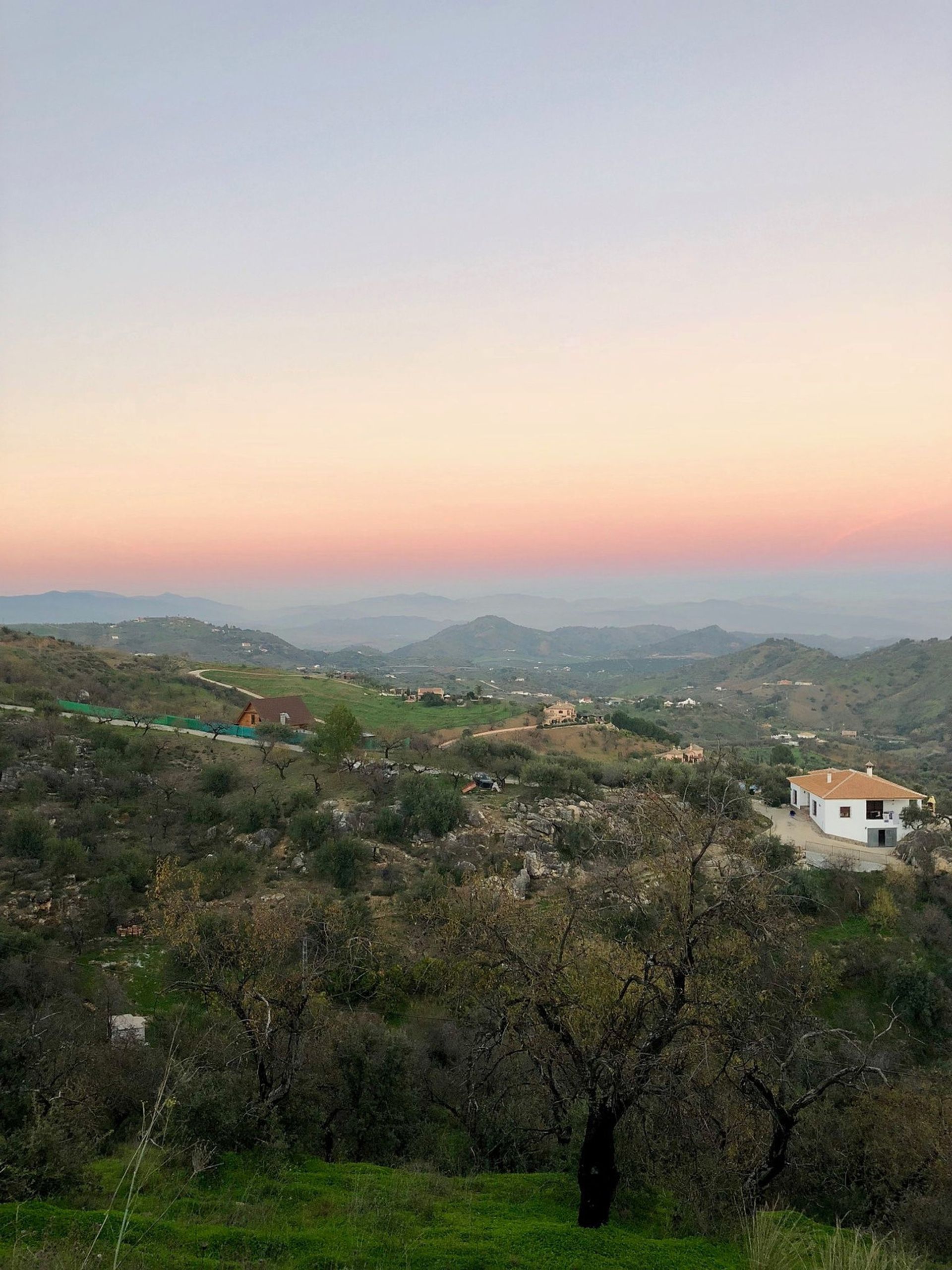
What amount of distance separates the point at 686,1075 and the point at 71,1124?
7.98 m

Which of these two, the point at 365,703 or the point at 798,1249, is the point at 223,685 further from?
the point at 798,1249

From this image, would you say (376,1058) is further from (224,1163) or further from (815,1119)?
(815,1119)

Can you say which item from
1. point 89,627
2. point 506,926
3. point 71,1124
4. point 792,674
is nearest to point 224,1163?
point 71,1124

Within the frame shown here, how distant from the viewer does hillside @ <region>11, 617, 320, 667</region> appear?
510 ft

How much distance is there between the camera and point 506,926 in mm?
10531

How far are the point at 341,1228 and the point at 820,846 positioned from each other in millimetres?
28889

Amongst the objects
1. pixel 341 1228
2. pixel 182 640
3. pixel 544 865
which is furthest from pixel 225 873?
pixel 182 640

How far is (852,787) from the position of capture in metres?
32.3

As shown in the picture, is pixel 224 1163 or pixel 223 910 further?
pixel 223 910

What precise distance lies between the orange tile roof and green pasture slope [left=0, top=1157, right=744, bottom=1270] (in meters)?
28.6

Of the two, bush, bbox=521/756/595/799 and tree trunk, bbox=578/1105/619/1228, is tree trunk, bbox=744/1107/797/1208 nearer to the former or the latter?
tree trunk, bbox=578/1105/619/1228

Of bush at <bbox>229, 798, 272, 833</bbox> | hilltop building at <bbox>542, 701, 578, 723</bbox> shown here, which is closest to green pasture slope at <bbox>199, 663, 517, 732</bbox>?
hilltop building at <bbox>542, 701, 578, 723</bbox>

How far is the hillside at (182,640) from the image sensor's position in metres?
156

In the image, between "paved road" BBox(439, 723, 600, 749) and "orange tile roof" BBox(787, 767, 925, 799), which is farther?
"paved road" BBox(439, 723, 600, 749)
